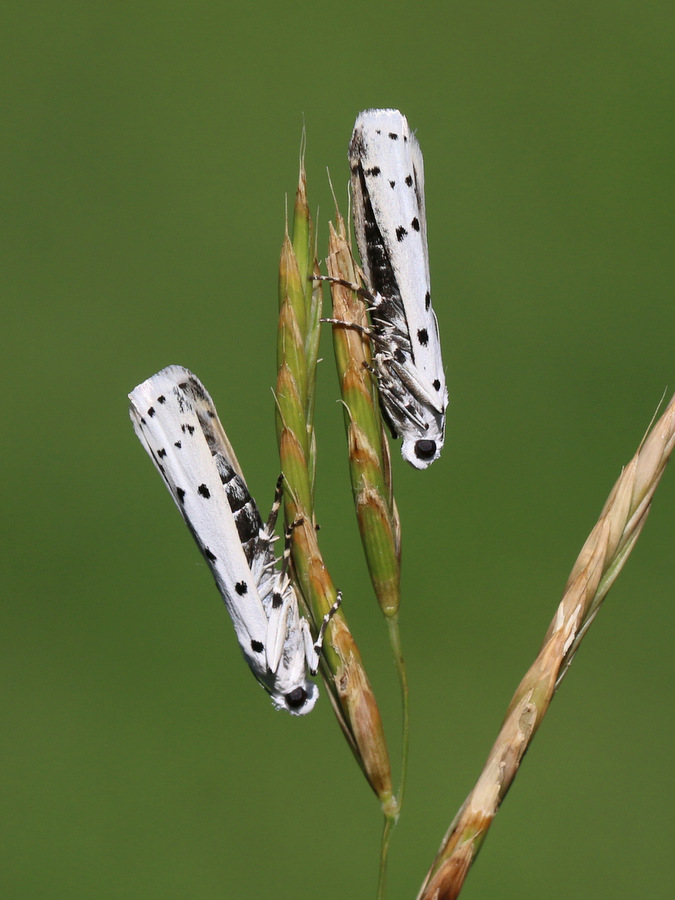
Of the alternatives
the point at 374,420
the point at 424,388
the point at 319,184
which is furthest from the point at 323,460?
the point at 374,420

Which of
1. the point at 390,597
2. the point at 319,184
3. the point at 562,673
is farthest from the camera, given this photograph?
the point at 319,184

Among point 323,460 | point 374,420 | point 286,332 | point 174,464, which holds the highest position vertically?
point 286,332

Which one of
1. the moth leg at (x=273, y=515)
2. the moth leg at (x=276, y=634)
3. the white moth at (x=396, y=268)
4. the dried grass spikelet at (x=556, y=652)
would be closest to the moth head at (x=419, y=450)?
the white moth at (x=396, y=268)

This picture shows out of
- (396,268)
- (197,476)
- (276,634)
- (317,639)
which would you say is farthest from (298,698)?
(396,268)

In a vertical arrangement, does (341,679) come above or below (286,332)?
below

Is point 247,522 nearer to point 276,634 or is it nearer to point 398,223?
point 276,634

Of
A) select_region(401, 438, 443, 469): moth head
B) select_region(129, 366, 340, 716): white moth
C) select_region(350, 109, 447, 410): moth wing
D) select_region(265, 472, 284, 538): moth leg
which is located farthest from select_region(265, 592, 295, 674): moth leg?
select_region(350, 109, 447, 410): moth wing

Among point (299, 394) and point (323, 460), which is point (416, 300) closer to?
point (299, 394)
